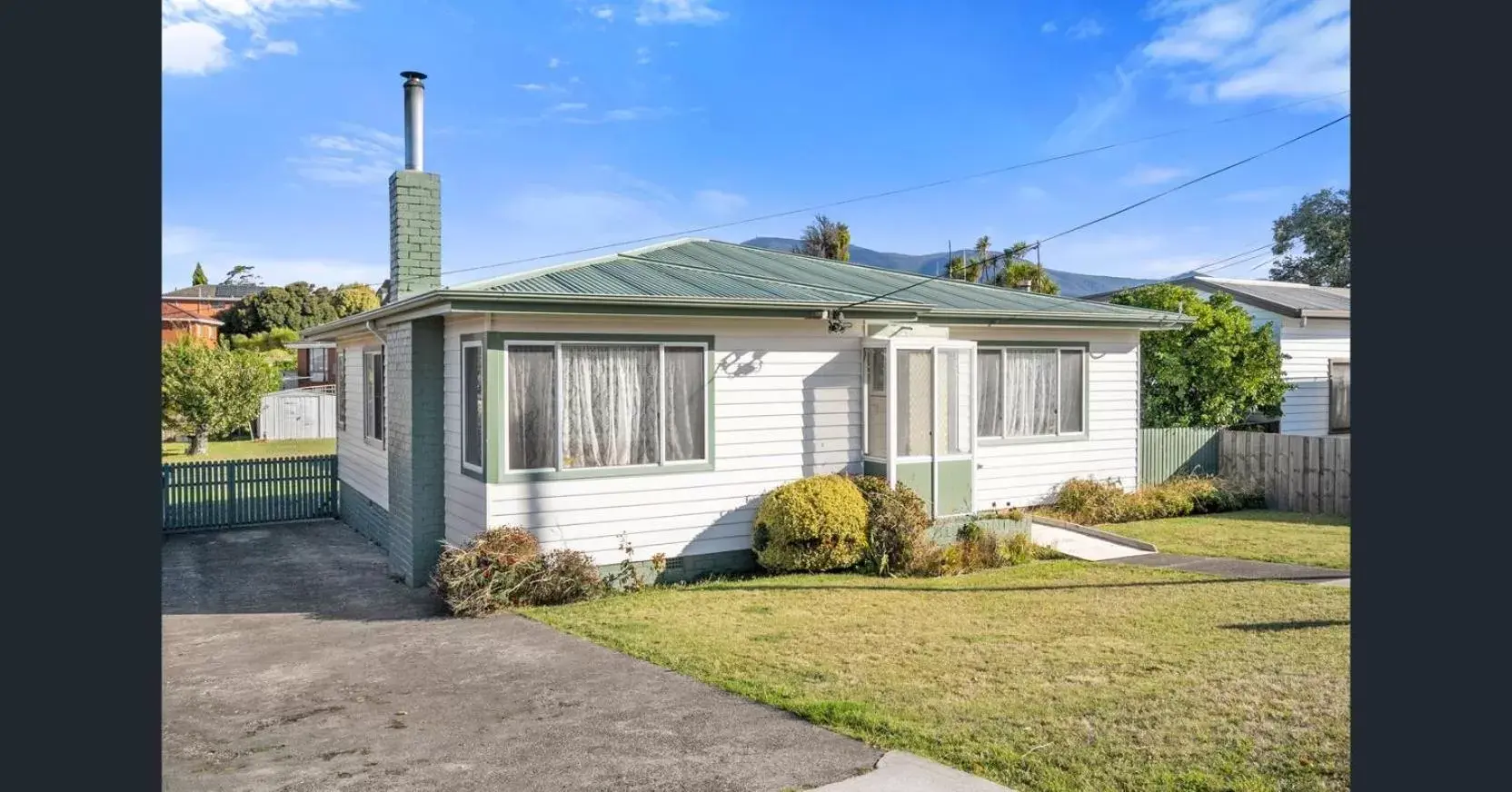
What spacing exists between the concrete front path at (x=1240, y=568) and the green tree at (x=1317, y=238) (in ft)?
129

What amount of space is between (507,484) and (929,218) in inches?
1694

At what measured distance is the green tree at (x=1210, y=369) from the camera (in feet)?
63.1

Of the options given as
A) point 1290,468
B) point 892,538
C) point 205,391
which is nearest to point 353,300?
point 205,391

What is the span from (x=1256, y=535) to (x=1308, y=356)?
369 inches

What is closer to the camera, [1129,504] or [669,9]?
[1129,504]

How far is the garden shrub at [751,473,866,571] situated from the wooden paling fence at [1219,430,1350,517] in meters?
9.26

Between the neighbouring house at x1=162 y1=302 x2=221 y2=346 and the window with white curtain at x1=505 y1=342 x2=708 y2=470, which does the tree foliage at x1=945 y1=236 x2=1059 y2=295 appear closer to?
the window with white curtain at x1=505 y1=342 x2=708 y2=470

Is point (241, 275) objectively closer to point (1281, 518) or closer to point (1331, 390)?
point (1331, 390)

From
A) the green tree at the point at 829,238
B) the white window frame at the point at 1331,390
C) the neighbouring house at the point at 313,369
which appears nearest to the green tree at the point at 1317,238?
the green tree at the point at 829,238

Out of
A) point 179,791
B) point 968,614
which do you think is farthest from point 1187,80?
point 179,791

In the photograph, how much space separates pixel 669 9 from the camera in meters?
23.3
